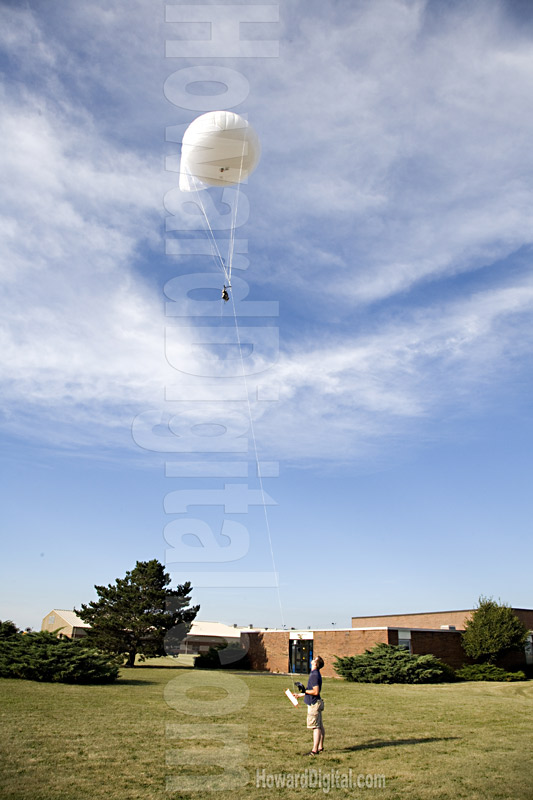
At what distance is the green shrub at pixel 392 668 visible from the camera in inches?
1023

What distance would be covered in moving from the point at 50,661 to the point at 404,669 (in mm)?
15836

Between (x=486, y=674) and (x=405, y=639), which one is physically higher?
(x=405, y=639)

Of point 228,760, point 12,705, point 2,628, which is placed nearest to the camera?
point 228,760

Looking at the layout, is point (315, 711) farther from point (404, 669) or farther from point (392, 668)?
point (392, 668)

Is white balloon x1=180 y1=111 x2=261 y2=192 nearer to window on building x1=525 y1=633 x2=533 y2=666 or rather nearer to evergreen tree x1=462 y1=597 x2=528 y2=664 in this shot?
evergreen tree x1=462 y1=597 x2=528 y2=664

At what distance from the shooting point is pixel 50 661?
19.7m

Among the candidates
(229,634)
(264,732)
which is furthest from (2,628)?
(229,634)

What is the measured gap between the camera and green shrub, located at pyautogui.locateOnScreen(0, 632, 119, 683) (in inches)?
777

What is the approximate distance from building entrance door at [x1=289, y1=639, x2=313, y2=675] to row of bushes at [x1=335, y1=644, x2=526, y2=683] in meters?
7.94

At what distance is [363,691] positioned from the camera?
72.0ft

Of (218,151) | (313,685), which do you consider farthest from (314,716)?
(218,151)

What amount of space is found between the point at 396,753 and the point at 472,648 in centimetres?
2515

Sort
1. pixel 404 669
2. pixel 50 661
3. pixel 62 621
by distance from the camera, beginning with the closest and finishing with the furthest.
→ 1. pixel 50 661
2. pixel 404 669
3. pixel 62 621

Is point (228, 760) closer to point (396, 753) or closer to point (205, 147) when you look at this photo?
point (396, 753)
